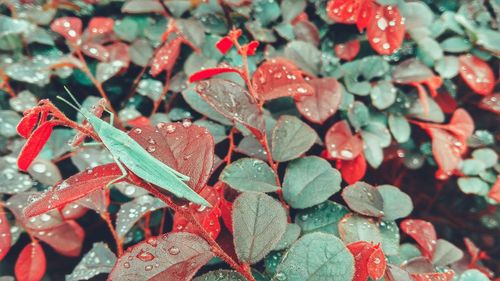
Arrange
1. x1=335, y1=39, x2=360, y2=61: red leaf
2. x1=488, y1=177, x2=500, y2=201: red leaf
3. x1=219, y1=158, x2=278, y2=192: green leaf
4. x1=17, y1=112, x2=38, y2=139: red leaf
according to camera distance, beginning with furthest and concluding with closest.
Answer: x1=335, y1=39, x2=360, y2=61: red leaf < x1=488, y1=177, x2=500, y2=201: red leaf < x1=219, y1=158, x2=278, y2=192: green leaf < x1=17, y1=112, x2=38, y2=139: red leaf

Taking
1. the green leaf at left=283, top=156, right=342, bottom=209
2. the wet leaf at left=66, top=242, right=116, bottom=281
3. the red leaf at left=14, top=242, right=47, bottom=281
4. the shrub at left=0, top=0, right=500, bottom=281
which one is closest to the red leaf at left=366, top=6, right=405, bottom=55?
the shrub at left=0, top=0, right=500, bottom=281

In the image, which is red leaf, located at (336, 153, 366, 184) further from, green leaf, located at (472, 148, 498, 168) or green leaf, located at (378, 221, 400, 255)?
green leaf, located at (472, 148, 498, 168)

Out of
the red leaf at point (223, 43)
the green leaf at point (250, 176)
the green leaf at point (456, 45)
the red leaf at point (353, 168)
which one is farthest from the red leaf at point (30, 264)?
the green leaf at point (456, 45)

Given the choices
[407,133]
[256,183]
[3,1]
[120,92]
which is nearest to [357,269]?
[256,183]

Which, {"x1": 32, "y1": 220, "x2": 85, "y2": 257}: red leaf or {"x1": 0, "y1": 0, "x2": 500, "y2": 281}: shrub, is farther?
{"x1": 32, "y1": 220, "x2": 85, "y2": 257}: red leaf

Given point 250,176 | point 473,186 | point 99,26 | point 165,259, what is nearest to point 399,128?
point 473,186

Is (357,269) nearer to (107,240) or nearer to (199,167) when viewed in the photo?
(199,167)

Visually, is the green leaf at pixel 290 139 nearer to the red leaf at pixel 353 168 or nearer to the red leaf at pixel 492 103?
the red leaf at pixel 353 168
